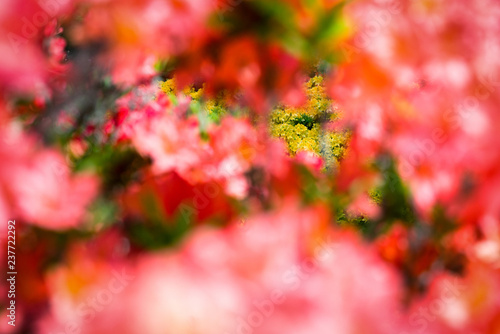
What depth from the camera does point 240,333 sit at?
0.33 metres

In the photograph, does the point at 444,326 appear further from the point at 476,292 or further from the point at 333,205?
the point at 333,205

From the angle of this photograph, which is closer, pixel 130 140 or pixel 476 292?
pixel 476 292

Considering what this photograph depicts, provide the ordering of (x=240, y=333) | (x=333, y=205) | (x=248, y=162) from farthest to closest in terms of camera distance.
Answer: (x=248, y=162)
(x=333, y=205)
(x=240, y=333)

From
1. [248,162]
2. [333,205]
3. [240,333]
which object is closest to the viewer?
[240,333]

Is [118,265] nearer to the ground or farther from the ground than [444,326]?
farther from the ground

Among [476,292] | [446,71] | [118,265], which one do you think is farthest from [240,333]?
[446,71]

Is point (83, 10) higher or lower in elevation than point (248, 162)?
higher

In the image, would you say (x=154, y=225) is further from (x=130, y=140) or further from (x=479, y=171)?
(x=479, y=171)

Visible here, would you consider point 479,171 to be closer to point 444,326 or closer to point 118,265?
point 444,326

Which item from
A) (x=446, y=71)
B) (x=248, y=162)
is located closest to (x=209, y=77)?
(x=248, y=162)

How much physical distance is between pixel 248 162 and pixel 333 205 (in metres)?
0.14

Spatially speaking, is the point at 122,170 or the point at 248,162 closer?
the point at 122,170

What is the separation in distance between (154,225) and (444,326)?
0.28m

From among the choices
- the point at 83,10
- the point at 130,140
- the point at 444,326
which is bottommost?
the point at 444,326
